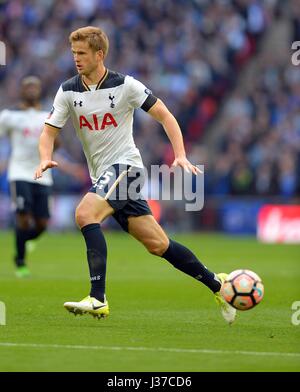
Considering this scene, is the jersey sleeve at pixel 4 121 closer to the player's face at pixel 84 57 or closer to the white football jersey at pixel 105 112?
the white football jersey at pixel 105 112

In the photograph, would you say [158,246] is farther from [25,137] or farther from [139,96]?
[25,137]

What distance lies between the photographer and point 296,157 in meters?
25.8

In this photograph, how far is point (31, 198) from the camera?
14.7 m

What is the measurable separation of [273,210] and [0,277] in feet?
39.7

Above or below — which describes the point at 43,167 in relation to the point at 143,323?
above

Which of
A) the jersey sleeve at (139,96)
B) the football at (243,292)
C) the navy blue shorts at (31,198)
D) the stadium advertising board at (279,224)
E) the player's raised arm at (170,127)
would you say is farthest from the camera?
the stadium advertising board at (279,224)

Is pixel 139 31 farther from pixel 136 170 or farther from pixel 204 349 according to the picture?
pixel 204 349

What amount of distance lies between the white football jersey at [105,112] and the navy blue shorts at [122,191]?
0.32 feet

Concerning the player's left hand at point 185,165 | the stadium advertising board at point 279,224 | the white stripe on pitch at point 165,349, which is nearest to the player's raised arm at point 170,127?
the player's left hand at point 185,165

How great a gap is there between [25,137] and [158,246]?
19.1ft

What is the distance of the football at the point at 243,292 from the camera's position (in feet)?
29.3

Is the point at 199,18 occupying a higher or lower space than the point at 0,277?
higher

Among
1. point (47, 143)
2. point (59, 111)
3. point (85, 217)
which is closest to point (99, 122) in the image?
point (59, 111)
